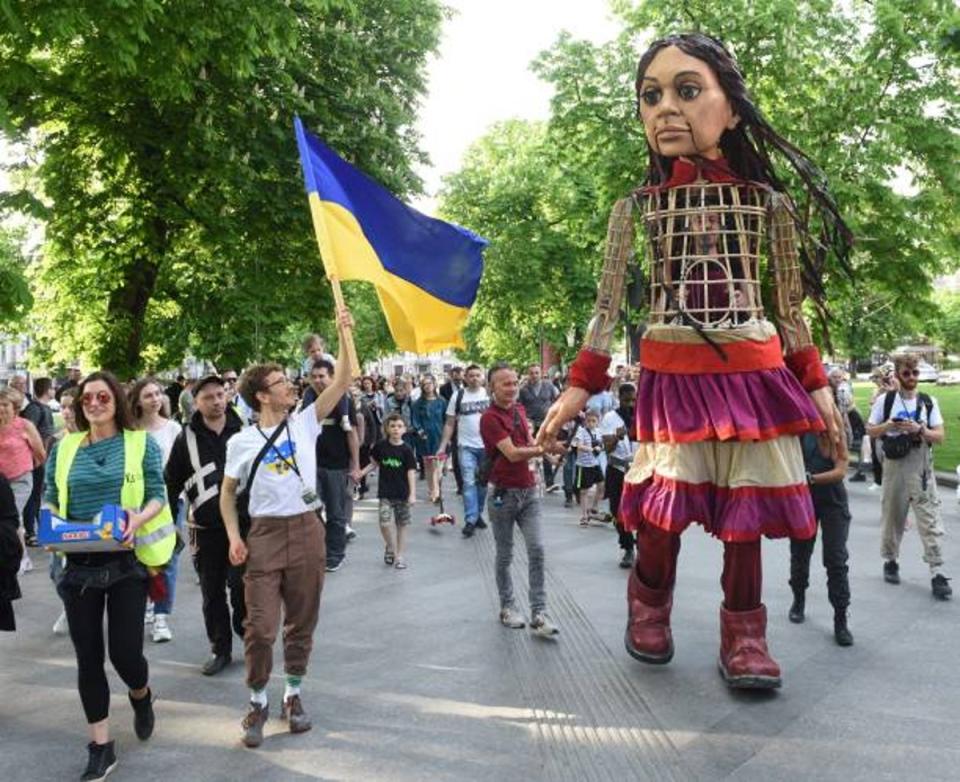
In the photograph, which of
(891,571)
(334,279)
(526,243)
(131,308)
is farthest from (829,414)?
(526,243)

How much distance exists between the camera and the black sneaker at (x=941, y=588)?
22.8ft

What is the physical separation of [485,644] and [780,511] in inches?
82.4

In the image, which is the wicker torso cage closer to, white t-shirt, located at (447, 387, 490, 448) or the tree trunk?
white t-shirt, located at (447, 387, 490, 448)

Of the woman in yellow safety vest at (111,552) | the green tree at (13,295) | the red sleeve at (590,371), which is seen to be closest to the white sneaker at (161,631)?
the woman in yellow safety vest at (111,552)

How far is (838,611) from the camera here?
5914mm

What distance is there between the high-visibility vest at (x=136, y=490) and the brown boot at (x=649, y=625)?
2.52 m

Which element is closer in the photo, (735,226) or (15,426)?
(735,226)

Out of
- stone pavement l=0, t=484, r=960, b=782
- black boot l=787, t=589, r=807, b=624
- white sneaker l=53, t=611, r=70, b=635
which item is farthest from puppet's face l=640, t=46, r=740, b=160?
white sneaker l=53, t=611, r=70, b=635

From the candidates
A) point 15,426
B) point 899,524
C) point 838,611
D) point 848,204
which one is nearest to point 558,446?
point 838,611

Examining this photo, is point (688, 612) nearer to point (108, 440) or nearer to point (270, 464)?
point (270, 464)

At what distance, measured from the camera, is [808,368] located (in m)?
5.28

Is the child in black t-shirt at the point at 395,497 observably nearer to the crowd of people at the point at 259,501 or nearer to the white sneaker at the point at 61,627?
the crowd of people at the point at 259,501

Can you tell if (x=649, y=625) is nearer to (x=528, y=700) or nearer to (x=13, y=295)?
(x=528, y=700)

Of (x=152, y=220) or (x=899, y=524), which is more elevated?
(x=152, y=220)
